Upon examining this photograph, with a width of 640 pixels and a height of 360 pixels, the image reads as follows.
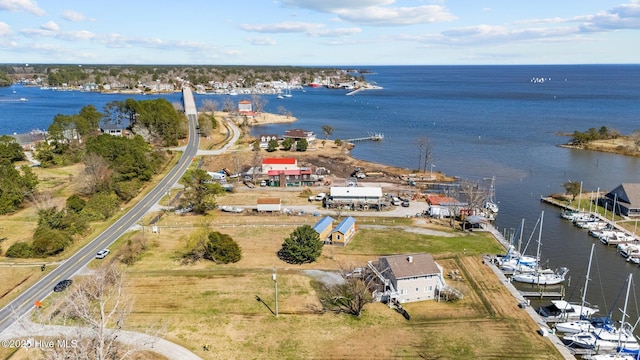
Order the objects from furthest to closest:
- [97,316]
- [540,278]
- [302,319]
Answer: [540,278], [302,319], [97,316]

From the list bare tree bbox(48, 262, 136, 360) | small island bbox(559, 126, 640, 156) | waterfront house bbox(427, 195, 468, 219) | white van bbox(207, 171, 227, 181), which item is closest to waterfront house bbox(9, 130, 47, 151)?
white van bbox(207, 171, 227, 181)

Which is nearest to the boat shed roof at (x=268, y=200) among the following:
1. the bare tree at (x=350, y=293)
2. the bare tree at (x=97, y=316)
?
the bare tree at (x=350, y=293)

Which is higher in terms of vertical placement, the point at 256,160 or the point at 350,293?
the point at 256,160

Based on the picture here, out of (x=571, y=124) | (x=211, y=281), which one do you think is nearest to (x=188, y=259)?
(x=211, y=281)

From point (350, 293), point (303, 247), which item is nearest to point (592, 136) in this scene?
point (303, 247)

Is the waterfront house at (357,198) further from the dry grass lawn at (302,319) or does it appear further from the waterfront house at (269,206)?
the dry grass lawn at (302,319)

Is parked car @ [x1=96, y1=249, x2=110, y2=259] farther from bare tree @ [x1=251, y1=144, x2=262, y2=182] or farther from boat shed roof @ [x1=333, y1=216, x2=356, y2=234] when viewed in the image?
bare tree @ [x1=251, y1=144, x2=262, y2=182]

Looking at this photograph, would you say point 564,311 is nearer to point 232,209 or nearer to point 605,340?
point 605,340
